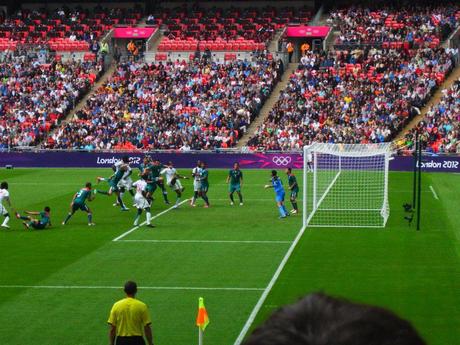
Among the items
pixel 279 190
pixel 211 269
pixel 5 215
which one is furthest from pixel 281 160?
pixel 211 269

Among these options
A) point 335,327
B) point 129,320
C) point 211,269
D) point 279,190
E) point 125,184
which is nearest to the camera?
point 335,327

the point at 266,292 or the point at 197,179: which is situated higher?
the point at 197,179

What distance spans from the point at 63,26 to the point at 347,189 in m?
40.1

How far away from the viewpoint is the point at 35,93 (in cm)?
6631

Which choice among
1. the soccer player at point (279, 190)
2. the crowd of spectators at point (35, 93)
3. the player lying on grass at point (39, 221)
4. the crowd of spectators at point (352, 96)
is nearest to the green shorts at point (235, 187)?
the soccer player at point (279, 190)

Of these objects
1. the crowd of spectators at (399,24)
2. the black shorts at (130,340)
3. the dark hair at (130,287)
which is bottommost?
the black shorts at (130,340)

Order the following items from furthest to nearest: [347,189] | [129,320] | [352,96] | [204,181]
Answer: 1. [352,96]
2. [347,189]
3. [204,181]
4. [129,320]

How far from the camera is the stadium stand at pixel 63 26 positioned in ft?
240

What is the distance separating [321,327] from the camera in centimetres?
187

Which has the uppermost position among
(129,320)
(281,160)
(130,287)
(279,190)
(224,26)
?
(224,26)

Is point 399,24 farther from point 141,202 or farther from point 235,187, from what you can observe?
point 141,202

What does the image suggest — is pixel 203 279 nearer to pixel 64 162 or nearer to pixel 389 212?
pixel 389 212

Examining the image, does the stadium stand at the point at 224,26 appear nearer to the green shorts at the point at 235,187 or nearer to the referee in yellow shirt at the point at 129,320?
the green shorts at the point at 235,187

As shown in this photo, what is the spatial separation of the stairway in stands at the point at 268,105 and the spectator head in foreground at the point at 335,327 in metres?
56.4
